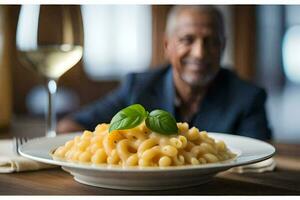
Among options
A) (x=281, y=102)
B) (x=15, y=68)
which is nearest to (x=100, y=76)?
(x=15, y=68)

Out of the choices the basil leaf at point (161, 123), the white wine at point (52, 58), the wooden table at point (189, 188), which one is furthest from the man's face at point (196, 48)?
the basil leaf at point (161, 123)

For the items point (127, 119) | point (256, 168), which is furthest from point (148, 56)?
point (127, 119)

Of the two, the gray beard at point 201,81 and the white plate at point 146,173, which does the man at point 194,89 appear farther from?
the white plate at point 146,173

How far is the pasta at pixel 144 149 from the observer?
820 millimetres

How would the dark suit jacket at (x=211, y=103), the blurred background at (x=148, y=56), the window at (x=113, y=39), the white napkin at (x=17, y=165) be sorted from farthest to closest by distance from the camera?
the window at (x=113, y=39) → the blurred background at (x=148, y=56) → the dark suit jacket at (x=211, y=103) → the white napkin at (x=17, y=165)

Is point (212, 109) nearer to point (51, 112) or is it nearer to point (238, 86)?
point (238, 86)

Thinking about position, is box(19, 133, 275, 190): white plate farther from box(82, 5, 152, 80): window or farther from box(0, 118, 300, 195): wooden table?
box(82, 5, 152, 80): window

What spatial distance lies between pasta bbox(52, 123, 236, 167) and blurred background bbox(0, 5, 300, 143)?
447cm

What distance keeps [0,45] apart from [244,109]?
0.84 metres

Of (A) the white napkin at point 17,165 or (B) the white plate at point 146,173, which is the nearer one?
(B) the white plate at point 146,173

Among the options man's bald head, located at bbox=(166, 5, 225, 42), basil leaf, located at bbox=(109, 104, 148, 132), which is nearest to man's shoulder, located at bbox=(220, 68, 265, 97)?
man's bald head, located at bbox=(166, 5, 225, 42)

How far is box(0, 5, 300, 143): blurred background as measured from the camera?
5.77m

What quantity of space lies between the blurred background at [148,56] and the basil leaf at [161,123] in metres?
4.52

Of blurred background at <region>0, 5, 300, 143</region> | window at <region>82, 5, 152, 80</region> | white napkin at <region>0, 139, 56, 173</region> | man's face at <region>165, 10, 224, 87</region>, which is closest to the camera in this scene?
white napkin at <region>0, 139, 56, 173</region>
